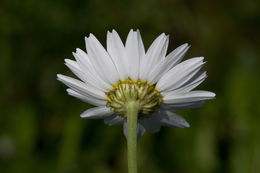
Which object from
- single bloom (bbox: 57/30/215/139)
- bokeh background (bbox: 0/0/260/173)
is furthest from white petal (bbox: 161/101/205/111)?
bokeh background (bbox: 0/0/260/173)

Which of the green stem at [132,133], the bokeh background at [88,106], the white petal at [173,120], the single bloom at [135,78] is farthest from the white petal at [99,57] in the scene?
the bokeh background at [88,106]

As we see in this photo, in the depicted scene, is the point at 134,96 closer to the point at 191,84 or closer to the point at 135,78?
the point at 135,78

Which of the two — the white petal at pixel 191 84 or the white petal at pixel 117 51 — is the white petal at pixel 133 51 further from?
the white petal at pixel 191 84

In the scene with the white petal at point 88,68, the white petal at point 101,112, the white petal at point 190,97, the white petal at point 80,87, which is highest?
the white petal at point 88,68

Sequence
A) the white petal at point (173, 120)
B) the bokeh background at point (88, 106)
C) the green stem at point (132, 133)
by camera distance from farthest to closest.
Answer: the bokeh background at point (88, 106) < the white petal at point (173, 120) < the green stem at point (132, 133)

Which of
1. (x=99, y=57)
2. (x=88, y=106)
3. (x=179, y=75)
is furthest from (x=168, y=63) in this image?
(x=88, y=106)
